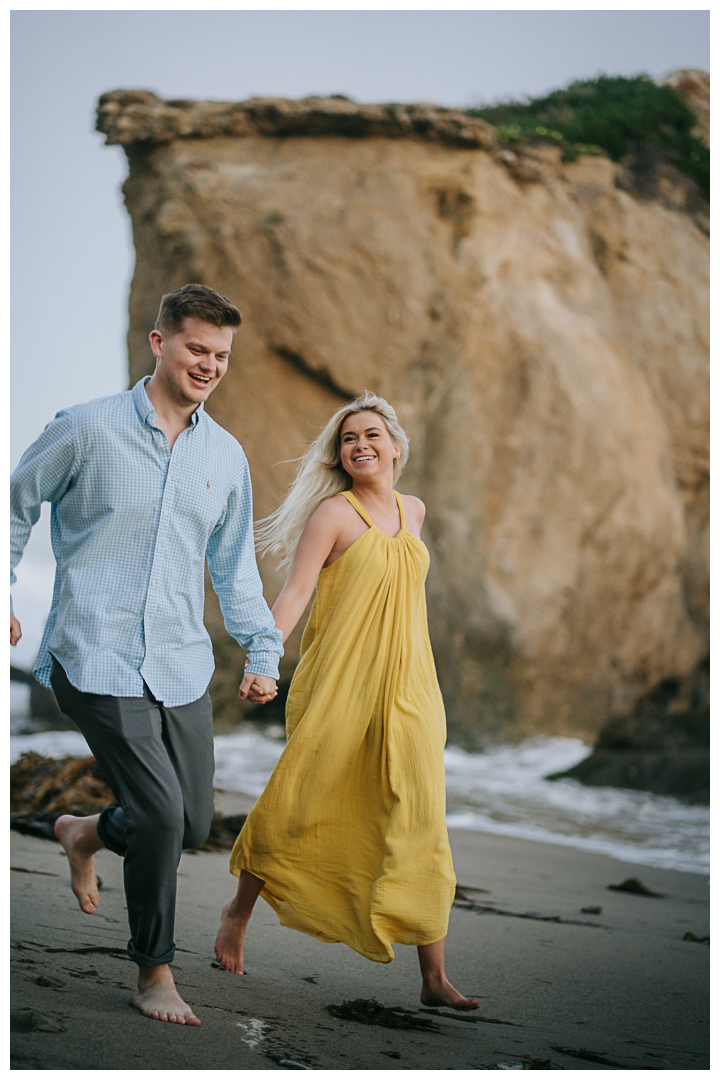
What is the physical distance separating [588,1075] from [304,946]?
3.78ft

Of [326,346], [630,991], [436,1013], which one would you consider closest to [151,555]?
[436,1013]

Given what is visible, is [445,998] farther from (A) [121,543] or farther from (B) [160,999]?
(A) [121,543]

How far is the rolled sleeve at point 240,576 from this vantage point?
2.60 meters

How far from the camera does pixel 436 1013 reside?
2527mm

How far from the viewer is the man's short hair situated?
7.97 feet

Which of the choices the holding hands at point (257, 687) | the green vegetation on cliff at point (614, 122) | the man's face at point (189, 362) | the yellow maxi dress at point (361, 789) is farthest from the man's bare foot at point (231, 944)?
the green vegetation on cliff at point (614, 122)

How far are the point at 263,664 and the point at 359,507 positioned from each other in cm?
69

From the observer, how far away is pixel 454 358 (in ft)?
33.7

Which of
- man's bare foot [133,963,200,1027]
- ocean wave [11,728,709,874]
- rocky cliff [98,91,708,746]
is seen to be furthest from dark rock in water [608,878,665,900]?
rocky cliff [98,91,708,746]

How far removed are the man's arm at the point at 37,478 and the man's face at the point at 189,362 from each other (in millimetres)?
295

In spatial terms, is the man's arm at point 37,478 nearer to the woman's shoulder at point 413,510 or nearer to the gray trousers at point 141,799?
the gray trousers at point 141,799

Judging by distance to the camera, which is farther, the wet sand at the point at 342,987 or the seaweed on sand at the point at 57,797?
the seaweed on sand at the point at 57,797

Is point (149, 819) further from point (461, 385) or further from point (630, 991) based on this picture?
point (461, 385)

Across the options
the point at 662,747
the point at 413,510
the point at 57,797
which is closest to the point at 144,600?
the point at 413,510
